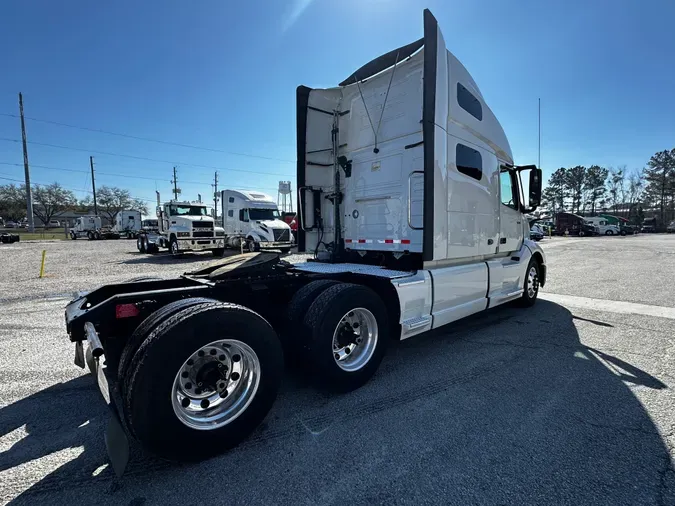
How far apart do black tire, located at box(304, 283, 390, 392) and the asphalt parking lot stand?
0.16m

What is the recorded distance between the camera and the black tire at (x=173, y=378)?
7.18 feet

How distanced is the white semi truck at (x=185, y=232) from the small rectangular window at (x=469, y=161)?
16.0m

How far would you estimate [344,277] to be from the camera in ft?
14.4

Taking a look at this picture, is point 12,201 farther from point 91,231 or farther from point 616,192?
point 616,192

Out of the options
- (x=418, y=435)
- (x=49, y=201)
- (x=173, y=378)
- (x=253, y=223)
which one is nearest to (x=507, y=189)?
(x=418, y=435)

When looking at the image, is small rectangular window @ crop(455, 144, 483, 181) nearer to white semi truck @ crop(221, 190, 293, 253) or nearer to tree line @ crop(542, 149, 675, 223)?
white semi truck @ crop(221, 190, 293, 253)

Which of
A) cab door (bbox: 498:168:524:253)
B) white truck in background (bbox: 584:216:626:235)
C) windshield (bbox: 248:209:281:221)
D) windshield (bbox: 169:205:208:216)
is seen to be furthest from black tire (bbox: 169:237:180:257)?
white truck in background (bbox: 584:216:626:235)

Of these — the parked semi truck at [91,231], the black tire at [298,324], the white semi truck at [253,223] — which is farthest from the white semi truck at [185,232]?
the parked semi truck at [91,231]

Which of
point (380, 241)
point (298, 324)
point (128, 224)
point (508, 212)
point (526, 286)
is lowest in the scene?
point (526, 286)

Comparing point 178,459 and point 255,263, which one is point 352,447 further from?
point 255,263

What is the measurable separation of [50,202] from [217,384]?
107 metres

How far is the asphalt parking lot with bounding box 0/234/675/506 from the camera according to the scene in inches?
85.2

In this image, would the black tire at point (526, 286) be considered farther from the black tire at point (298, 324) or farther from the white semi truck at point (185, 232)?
the white semi truck at point (185, 232)

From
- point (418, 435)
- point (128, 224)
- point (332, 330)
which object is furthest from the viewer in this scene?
point (128, 224)
